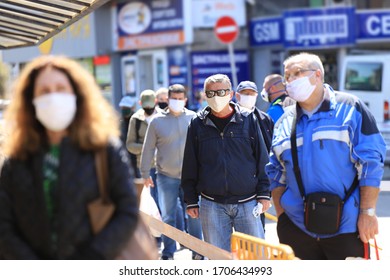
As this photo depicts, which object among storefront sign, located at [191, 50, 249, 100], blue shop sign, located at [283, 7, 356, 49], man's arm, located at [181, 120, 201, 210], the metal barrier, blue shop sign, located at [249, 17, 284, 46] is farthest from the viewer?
storefront sign, located at [191, 50, 249, 100]

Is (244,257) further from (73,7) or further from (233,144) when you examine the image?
(73,7)

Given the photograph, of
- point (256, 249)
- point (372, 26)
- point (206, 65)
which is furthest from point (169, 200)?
point (206, 65)

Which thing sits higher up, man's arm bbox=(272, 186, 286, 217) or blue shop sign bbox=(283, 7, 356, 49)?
blue shop sign bbox=(283, 7, 356, 49)

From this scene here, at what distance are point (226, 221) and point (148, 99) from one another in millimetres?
3992

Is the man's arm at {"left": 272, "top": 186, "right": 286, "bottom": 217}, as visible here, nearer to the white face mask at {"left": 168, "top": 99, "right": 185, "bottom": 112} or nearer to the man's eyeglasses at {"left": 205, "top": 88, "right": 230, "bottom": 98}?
the man's eyeglasses at {"left": 205, "top": 88, "right": 230, "bottom": 98}

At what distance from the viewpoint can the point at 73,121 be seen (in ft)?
11.8

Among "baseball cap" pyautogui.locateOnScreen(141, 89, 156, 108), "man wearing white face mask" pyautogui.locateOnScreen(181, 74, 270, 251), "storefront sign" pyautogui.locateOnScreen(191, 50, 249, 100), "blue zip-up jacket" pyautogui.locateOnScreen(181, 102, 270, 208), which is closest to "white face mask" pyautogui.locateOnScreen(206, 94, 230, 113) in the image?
"man wearing white face mask" pyautogui.locateOnScreen(181, 74, 270, 251)

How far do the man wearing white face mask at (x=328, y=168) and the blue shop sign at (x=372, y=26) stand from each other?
17.3m

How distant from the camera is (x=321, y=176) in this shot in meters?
4.92

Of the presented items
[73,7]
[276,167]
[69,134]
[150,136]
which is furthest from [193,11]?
[69,134]

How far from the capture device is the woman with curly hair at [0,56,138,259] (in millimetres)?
3490

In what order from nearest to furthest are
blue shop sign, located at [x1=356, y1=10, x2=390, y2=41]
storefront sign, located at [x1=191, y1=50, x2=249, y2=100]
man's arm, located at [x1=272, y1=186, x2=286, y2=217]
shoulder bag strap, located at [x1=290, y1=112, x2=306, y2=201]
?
shoulder bag strap, located at [x1=290, y1=112, x2=306, y2=201] < man's arm, located at [x1=272, y1=186, x2=286, y2=217] < blue shop sign, located at [x1=356, y1=10, x2=390, y2=41] < storefront sign, located at [x1=191, y1=50, x2=249, y2=100]
